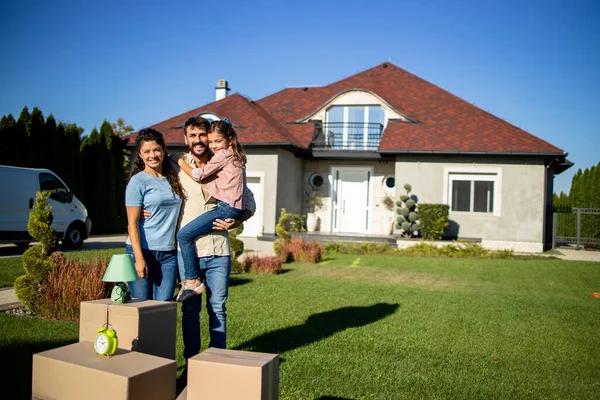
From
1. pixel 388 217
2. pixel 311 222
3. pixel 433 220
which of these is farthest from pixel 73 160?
pixel 433 220

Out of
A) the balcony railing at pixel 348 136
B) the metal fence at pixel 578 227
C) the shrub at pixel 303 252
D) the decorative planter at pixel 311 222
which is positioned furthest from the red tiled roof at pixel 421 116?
the shrub at pixel 303 252

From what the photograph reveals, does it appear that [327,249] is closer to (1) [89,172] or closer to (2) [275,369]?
(1) [89,172]

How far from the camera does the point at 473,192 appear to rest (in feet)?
60.6

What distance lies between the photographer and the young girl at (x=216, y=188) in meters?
3.96

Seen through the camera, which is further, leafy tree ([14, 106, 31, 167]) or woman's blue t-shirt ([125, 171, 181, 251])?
leafy tree ([14, 106, 31, 167])

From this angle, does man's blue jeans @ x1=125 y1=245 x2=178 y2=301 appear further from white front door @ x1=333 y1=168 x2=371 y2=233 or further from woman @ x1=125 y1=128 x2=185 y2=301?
white front door @ x1=333 y1=168 x2=371 y2=233

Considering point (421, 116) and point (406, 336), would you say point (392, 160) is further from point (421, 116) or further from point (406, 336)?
point (406, 336)

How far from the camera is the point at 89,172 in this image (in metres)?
20.4

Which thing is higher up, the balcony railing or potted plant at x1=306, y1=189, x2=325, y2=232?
the balcony railing

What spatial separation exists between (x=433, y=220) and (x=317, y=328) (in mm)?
11990

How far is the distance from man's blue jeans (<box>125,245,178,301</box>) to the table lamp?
0.40 metres

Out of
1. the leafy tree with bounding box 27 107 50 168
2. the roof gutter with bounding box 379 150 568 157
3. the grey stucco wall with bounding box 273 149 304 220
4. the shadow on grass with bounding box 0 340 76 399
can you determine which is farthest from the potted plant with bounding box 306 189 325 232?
the shadow on grass with bounding box 0 340 76 399

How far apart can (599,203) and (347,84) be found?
12447 mm

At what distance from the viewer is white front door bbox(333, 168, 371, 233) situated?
68.5ft
